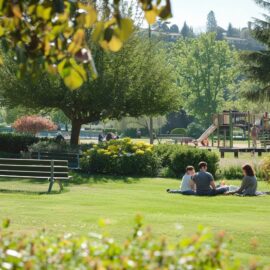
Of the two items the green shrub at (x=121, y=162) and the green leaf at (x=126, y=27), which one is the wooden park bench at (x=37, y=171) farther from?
the green leaf at (x=126, y=27)

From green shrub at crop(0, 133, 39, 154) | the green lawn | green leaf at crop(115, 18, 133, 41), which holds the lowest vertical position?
the green lawn

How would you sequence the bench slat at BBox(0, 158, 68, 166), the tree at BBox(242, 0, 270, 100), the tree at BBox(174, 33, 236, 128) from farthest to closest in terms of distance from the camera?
the tree at BBox(174, 33, 236, 128)
the tree at BBox(242, 0, 270, 100)
the bench slat at BBox(0, 158, 68, 166)

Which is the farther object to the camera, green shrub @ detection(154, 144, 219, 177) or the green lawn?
green shrub @ detection(154, 144, 219, 177)

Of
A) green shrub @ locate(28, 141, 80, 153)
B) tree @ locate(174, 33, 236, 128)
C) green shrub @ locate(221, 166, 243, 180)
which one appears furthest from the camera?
tree @ locate(174, 33, 236, 128)

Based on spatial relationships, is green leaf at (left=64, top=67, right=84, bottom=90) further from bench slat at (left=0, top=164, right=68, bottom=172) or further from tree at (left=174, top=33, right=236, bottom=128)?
tree at (left=174, top=33, right=236, bottom=128)

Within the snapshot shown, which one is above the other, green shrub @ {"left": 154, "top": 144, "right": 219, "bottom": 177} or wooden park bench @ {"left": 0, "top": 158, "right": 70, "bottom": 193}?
green shrub @ {"left": 154, "top": 144, "right": 219, "bottom": 177}

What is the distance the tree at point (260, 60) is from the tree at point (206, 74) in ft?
148

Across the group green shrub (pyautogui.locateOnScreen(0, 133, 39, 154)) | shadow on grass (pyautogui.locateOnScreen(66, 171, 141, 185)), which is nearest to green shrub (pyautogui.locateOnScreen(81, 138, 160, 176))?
shadow on grass (pyautogui.locateOnScreen(66, 171, 141, 185))

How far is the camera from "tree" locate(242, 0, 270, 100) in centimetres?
4594

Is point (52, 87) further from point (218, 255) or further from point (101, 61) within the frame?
point (218, 255)

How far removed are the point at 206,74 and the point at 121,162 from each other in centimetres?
6747

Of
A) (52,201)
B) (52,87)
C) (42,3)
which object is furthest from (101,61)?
(42,3)

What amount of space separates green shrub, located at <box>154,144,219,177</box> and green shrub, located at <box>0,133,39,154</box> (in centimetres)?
850

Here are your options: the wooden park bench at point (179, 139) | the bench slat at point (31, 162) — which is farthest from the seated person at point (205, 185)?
the wooden park bench at point (179, 139)
